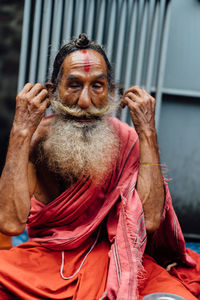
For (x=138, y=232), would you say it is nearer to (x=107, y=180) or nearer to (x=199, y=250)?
(x=107, y=180)

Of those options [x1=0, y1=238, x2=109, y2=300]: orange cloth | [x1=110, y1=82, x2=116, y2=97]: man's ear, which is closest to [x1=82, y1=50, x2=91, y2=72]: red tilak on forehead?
[x1=110, y1=82, x2=116, y2=97]: man's ear

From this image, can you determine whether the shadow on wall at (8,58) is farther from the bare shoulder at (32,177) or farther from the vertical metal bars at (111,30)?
the bare shoulder at (32,177)

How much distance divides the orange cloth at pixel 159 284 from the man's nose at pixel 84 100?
41.4 inches

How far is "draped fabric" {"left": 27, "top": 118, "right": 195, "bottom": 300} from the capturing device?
5.69 feet

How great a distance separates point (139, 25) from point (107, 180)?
Answer: 213 centimetres

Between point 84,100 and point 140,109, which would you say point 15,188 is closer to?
point 84,100

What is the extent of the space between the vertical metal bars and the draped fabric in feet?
4.46

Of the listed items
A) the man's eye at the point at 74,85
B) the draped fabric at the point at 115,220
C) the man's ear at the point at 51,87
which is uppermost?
the man's eye at the point at 74,85

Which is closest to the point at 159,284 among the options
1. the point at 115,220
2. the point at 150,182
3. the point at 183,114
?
the point at 115,220

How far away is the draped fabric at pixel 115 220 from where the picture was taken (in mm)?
1735

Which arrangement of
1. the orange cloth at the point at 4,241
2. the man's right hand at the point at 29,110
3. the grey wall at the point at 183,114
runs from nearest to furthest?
the man's right hand at the point at 29,110 < the orange cloth at the point at 4,241 < the grey wall at the point at 183,114

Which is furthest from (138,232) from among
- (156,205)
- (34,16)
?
(34,16)

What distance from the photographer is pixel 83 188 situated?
6.58 ft

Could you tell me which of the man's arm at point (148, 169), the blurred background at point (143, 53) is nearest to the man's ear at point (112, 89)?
the man's arm at point (148, 169)
